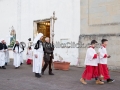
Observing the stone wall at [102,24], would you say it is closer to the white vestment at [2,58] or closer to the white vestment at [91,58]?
the white vestment at [91,58]

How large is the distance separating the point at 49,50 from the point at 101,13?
168 inches

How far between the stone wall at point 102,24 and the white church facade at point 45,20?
0.56 m

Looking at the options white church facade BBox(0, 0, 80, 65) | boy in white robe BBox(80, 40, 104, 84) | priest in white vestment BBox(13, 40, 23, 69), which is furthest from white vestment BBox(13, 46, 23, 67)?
boy in white robe BBox(80, 40, 104, 84)

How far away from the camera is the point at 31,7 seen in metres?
16.3

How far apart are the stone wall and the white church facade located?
56cm

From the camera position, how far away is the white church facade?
1326 cm

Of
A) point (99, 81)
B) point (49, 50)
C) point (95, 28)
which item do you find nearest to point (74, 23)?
point (95, 28)

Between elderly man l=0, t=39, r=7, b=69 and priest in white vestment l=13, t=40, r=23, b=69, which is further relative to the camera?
priest in white vestment l=13, t=40, r=23, b=69

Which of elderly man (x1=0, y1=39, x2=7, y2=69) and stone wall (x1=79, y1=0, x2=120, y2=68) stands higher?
stone wall (x1=79, y1=0, x2=120, y2=68)

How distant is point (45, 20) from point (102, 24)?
4.87 metres

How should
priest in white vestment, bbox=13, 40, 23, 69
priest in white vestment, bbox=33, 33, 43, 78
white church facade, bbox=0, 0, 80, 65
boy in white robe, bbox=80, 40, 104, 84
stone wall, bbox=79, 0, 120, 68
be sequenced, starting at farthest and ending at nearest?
A: white church facade, bbox=0, 0, 80, 65 → priest in white vestment, bbox=13, 40, 23, 69 → stone wall, bbox=79, 0, 120, 68 → priest in white vestment, bbox=33, 33, 43, 78 → boy in white robe, bbox=80, 40, 104, 84

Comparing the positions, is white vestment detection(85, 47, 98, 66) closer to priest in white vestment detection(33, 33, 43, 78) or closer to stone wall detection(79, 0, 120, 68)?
priest in white vestment detection(33, 33, 43, 78)

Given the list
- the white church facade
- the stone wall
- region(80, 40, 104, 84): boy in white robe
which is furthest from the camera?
the white church facade

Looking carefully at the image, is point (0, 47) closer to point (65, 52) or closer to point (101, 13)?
point (65, 52)
